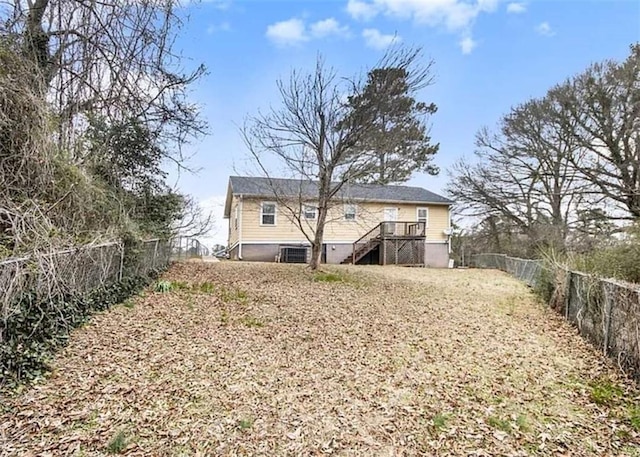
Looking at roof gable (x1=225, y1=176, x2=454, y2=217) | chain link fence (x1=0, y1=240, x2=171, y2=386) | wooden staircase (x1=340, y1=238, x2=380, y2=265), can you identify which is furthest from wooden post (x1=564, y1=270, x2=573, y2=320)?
wooden staircase (x1=340, y1=238, x2=380, y2=265)

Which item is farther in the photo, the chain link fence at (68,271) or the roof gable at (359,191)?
the roof gable at (359,191)

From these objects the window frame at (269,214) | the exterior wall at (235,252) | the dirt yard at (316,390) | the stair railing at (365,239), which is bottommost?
the dirt yard at (316,390)

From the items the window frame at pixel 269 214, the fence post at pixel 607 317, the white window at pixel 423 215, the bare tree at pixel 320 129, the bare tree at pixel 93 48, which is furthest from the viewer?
the white window at pixel 423 215

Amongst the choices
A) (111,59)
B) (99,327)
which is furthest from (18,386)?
(111,59)

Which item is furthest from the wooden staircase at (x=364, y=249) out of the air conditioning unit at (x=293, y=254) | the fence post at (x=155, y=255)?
the fence post at (x=155, y=255)

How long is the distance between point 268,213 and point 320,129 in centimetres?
807

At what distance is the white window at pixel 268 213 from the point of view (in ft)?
62.1

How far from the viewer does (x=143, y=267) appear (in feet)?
28.5

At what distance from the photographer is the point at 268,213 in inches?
750

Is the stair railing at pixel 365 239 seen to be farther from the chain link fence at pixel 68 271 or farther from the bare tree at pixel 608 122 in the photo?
the chain link fence at pixel 68 271

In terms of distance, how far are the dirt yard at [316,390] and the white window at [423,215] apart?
14275 mm

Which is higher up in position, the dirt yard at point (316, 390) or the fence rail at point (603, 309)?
the fence rail at point (603, 309)

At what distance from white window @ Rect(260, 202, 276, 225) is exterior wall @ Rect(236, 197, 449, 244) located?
166 millimetres

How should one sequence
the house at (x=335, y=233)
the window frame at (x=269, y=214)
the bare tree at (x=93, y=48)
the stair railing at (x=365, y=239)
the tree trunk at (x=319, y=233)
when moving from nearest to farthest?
the bare tree at (x=93, y=48), the tree trunk at (x=319, y=233), the house at (x=335, y=233), the window frame at (x=269, y=214), the stair railing at (x=365, y=239)
